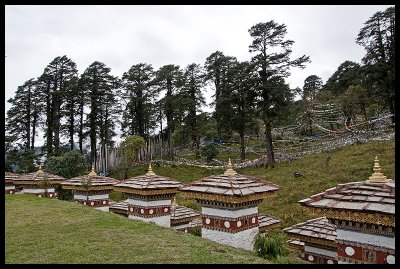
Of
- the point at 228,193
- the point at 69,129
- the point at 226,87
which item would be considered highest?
the point at 226,87

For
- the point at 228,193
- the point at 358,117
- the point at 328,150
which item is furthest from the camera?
the point at 358,117

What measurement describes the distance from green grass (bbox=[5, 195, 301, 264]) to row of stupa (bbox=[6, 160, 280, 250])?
86 centimetres

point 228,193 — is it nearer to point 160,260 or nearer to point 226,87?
point 160,260

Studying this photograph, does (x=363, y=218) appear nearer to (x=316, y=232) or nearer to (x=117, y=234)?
(x=316, y=232)

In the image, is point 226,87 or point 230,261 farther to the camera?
point 226,87

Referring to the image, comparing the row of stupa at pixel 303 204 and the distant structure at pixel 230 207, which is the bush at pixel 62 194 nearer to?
the row of stupa at pixel 303 204

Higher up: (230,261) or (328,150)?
(328,150)

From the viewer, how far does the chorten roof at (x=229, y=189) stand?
34.3ft

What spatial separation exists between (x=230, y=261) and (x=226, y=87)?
104 ft

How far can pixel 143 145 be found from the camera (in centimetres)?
4016

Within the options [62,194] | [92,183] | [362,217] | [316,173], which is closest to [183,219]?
[92,183]

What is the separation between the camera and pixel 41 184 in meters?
23.6

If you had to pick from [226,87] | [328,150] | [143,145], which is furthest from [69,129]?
[328,150]

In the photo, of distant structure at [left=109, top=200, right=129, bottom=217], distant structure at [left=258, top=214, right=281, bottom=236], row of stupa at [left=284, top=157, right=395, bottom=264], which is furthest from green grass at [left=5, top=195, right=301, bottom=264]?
distant structure at [left=258, top=214, right=281, bottom=236]
